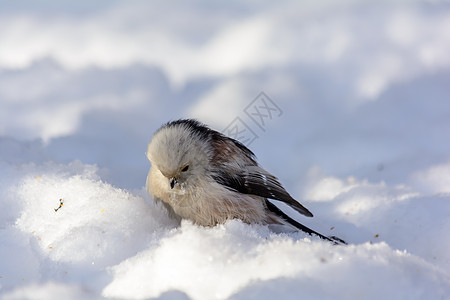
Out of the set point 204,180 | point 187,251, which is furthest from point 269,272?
point 204,180

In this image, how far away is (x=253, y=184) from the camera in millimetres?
2727

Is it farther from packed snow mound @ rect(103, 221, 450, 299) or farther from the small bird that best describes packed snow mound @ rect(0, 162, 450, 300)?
the small bird

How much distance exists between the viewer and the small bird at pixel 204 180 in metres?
2.56

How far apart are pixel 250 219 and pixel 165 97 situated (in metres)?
3.20

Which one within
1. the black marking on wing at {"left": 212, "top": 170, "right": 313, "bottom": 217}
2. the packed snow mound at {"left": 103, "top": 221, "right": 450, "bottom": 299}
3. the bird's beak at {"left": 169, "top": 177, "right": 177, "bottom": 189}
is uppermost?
the black marking on wing at {"left": 212, "top": 170, "right": 313, "bottom": 217}

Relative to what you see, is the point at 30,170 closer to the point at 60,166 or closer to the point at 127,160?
the point at 60,166

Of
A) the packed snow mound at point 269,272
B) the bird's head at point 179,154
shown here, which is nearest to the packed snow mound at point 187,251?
the packed snow mound at point 269,272

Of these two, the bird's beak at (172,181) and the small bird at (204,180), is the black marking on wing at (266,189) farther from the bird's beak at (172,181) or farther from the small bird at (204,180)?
the bird's beak at (172,181)

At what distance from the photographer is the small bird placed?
2.56 metres

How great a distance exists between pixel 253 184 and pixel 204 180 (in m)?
0.30

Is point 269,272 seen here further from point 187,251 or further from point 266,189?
point 266,189

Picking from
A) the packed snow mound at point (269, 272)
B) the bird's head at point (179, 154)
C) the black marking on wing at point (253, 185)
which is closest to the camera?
the packed snow mound at point (269, 272)

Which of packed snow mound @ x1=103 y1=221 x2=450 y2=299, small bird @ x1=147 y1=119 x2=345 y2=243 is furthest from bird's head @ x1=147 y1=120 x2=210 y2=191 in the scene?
packed snow mound @ x1=103 y1=221 x2=450 y2=299

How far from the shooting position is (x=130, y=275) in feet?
6.63
